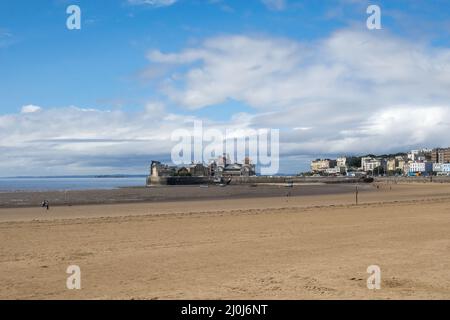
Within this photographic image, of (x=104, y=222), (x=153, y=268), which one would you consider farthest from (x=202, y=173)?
(x=153, y=268)

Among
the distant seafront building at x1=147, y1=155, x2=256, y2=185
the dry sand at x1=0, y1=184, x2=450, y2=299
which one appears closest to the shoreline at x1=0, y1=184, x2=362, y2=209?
the dry sand at x1=0, y1=184, x2=450, y2=299

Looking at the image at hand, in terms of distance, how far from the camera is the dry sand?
866cm

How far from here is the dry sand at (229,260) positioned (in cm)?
866

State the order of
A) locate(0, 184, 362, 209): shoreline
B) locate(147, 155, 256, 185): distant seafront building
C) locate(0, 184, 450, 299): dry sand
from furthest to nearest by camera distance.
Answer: locate(147, 155, 256, 185): distant seafront building, locate(0, 184, 362, 209): shoreline, locate(0, 184, 450, 299): dry sand

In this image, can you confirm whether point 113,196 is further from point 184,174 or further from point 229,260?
point 184,174

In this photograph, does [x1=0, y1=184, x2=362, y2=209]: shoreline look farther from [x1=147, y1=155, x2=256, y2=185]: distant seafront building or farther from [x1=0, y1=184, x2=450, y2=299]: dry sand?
[x1=147, y1=155, x2=256, y2=185]: distant seafront building

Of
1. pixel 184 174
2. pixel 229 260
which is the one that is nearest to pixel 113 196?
pixel 229 260

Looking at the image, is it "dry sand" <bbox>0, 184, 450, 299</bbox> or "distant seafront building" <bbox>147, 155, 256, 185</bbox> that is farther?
"distant seafront building" <bbox>147, 155, 256, 185</bbox>

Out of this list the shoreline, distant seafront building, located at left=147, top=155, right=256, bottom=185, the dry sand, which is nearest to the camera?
the dry sand

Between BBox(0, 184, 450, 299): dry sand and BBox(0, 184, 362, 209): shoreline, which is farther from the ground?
BBox(0, 184, 450, 299): dry sand

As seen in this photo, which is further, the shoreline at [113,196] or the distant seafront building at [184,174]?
the distant seafront building at [184,174]

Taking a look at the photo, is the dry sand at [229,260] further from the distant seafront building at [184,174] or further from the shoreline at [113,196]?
the distant seafront building at [184,174]

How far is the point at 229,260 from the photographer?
11977mm

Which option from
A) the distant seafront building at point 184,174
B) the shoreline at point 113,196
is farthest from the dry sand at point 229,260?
the distant seafront building at point 184,174
